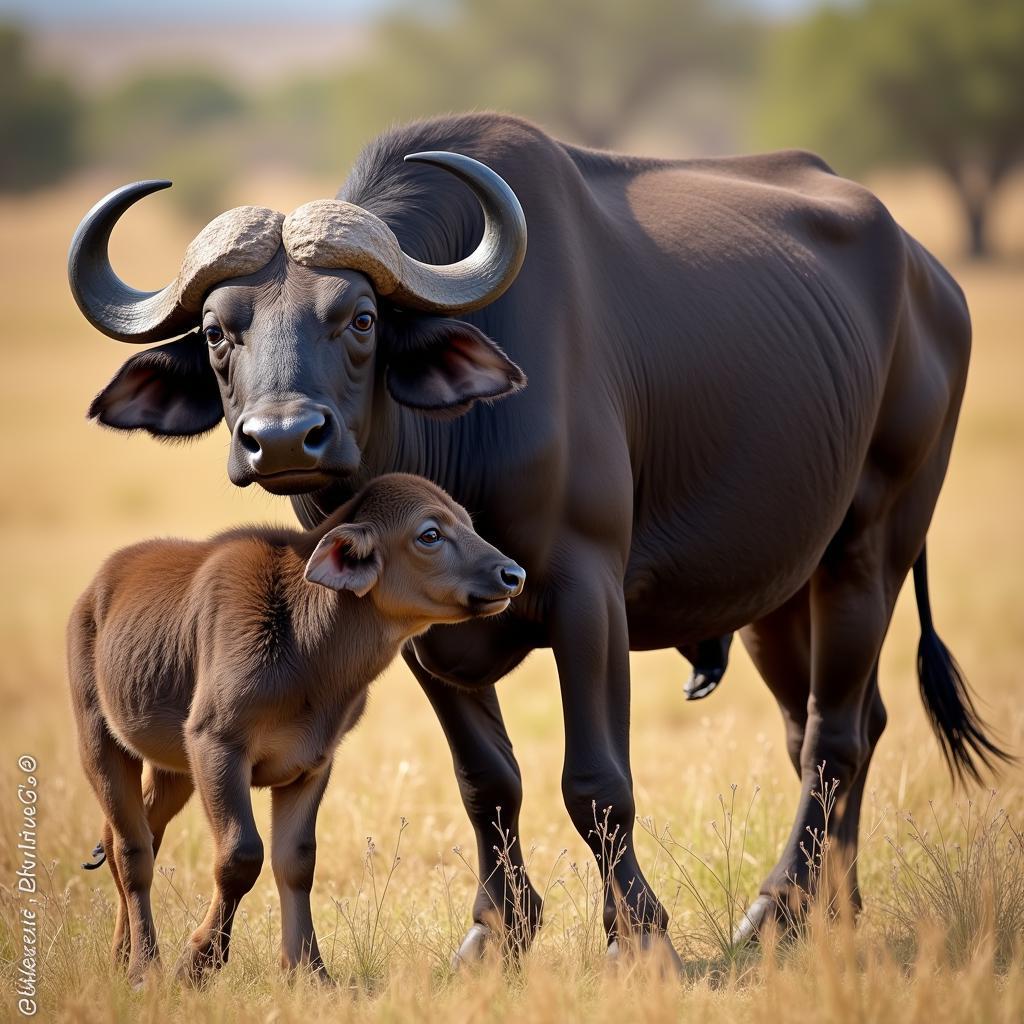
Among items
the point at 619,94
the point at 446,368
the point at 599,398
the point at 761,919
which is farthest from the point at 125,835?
the point at 619,94

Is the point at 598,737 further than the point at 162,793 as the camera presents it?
No

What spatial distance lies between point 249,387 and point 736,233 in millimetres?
2765

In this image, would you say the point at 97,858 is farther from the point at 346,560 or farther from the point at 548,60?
the point at 548,60

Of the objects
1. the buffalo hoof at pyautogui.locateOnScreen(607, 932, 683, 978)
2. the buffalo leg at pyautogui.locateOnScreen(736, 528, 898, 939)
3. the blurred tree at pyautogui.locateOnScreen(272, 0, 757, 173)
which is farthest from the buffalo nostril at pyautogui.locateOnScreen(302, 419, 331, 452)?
the blurred tree at pyautogui.locateOnScreen(272, 0, 757, 173)

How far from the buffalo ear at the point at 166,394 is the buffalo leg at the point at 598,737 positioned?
134cm

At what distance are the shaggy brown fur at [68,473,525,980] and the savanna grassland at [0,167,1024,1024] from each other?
263mm

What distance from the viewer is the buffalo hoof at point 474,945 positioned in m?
5.86

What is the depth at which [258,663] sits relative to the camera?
502 centimetres

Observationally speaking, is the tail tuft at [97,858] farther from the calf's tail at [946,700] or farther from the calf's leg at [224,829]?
the calf's tail at [946,700]

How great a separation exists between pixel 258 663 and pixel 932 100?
56259 millimetres

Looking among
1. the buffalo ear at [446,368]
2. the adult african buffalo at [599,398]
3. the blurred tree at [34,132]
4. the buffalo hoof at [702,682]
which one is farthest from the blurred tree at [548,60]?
the buffalo ear at [446,368]

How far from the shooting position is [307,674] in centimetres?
509

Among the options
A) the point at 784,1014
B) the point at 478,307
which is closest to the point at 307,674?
the point at 478,307

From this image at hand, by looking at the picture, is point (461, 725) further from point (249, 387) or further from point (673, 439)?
point (249, 387)
